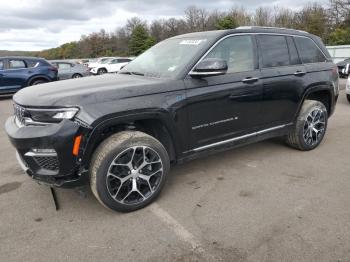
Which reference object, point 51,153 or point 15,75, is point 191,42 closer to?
point 51,153

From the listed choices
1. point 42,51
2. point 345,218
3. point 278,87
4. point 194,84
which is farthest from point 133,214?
point 42,51

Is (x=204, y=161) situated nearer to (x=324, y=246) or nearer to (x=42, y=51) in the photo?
(x=324, y=246)

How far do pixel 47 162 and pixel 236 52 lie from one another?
254 cm

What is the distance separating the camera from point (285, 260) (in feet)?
8.62

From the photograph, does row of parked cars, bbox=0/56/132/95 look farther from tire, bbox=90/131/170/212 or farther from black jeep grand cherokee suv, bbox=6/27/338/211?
tire, bbox=90/131/170/212

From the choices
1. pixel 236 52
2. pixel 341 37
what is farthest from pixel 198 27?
pixel 236 52

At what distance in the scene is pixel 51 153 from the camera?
117 inches

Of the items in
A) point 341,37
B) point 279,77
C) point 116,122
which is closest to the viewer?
point 116,122

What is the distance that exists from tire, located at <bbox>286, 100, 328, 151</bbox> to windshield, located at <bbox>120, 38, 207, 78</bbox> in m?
2.05

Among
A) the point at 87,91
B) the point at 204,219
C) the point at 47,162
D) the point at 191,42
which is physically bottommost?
the point at 204,219

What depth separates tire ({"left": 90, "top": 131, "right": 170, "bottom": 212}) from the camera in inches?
124

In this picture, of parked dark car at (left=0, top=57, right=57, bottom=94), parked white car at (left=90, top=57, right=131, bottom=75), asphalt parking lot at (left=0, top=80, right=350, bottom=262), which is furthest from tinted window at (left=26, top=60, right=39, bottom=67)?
parked white car at (left=90, top=57, right=131, bottom=75)

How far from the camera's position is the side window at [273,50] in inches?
173

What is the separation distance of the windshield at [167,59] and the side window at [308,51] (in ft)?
5.94
